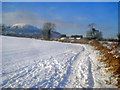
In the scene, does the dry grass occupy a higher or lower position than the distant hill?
lower

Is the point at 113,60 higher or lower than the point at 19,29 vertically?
lower

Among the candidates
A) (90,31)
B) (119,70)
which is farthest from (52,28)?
(119,70)

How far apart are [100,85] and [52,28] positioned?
23.3 metres

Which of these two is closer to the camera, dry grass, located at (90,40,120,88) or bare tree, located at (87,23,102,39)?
dry grass, located at (90,40,120,88)

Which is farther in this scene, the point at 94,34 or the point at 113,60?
the point at 94,34

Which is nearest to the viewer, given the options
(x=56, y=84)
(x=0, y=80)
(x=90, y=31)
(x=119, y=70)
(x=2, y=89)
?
(x=2, y=89)

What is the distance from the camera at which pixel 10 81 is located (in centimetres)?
301

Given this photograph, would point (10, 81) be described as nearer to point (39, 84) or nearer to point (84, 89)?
point (39, 84)

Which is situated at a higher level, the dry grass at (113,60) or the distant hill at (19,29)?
the distant hill at (19,29)

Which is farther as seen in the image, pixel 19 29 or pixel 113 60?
pixel 19 29

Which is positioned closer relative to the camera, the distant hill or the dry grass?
the dry grass

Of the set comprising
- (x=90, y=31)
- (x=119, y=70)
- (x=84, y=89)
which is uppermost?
(x=90, y=31)

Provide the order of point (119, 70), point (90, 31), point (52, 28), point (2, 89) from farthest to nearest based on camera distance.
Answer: point (90, 31), point (52, 28), point (119, 70), point (2, 89)

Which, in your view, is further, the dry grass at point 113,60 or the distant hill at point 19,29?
the distant hill at point 19,29
